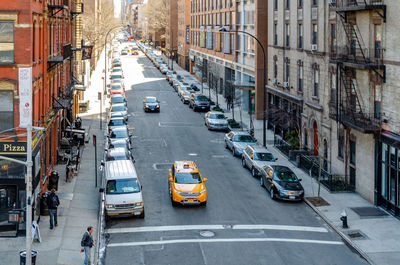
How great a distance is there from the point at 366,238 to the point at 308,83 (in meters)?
17.0

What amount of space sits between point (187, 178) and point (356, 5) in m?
12.4

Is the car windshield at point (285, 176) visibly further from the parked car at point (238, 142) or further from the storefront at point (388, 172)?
the parked car at point (238, 142)

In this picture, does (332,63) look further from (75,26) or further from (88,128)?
(75,26)

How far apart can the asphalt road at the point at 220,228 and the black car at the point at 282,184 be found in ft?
1.43

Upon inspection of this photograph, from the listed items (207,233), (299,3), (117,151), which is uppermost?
(299,3)

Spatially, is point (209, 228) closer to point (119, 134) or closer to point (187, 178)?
point (187, 178)

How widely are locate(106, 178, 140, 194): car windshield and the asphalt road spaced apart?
50.3 inches

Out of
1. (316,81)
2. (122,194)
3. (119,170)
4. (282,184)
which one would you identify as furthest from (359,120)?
(122,194)

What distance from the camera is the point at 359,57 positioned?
26.9 m

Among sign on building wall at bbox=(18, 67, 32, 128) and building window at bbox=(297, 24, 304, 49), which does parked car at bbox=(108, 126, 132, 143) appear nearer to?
building window at bbox=(297, 24, 304, 49)

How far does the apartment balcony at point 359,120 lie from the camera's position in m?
24.9

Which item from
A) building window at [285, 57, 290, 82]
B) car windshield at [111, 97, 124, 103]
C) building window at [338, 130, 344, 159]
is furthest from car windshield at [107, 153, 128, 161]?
car windshield at [111, 97, 124, 103]

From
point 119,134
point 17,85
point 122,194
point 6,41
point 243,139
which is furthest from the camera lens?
point 119,134

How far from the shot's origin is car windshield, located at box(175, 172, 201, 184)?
2555cm
